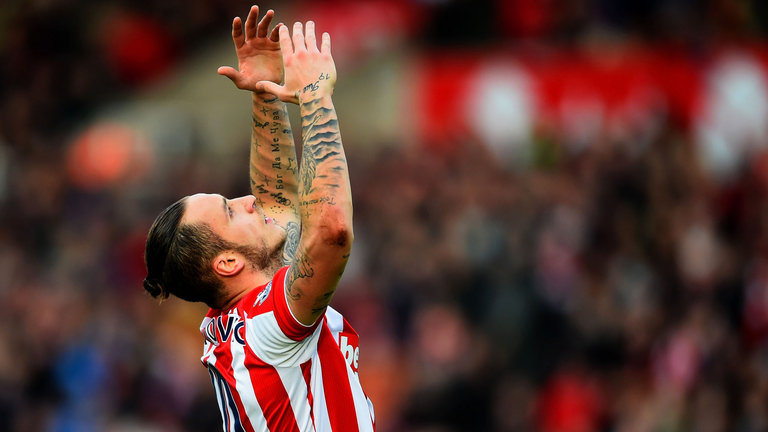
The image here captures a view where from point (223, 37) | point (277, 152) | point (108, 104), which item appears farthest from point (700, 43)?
point (277, 152)

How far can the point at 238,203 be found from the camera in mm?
4781

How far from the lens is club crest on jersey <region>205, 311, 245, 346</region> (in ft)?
14.5

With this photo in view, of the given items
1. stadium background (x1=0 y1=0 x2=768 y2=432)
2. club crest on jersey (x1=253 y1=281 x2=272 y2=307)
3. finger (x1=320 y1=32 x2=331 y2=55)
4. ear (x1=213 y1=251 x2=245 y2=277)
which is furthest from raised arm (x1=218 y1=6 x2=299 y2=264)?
stadium background (x1=0 y1=0 x2=768 y2=432)

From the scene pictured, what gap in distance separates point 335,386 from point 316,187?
33.1 inches

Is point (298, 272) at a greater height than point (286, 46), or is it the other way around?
point (286, 46)

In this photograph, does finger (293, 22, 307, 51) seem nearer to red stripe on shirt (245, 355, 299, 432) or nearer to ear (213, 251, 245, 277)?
ear (213, 251, 245, 277)

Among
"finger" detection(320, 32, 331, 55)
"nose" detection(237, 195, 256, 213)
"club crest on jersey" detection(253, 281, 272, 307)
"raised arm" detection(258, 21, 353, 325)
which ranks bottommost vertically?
"club crest on jersey" detection(253, 281, 272, 307)

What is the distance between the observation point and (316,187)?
13.5 feet

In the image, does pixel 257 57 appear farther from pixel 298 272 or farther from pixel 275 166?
pixel 298 272

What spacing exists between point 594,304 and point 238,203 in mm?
5560

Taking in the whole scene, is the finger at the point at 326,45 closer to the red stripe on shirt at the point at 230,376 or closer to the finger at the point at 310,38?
the finger at the point at 310,38

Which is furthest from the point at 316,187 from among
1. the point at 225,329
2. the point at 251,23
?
the point at 251,23

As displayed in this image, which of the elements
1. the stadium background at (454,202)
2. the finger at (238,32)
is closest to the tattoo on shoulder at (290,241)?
the finger at (238,32)

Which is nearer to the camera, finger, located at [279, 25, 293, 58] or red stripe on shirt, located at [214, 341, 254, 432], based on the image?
finger, located at [279, 25, 293, 58]
